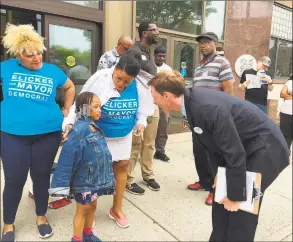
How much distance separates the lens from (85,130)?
2.01 meters

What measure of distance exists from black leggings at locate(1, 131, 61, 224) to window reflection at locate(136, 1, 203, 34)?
3721 mm

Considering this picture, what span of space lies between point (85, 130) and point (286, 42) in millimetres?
9442

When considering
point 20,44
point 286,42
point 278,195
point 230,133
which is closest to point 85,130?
point 20,44

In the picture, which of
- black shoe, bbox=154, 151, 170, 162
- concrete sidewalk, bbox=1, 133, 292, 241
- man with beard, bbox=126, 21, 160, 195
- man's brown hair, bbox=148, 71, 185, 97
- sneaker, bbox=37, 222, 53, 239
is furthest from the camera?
black shoe, bbox=154, 151, 170, 162

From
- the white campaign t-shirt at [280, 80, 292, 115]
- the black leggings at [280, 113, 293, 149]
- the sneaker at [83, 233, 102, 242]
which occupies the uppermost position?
the white campaign t-shirt at [280, 80, 292, 115]

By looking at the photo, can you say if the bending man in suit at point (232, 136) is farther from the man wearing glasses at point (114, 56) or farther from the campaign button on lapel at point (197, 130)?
the man wearing glasses at point (114, 56)

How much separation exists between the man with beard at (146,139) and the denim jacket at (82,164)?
41.7 inches

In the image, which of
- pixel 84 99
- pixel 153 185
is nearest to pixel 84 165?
pixel 84 99

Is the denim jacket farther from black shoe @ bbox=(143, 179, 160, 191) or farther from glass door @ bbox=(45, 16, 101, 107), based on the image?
glass door @ bbox=(45, 16, 101, 107)

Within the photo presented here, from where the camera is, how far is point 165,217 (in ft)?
9.50

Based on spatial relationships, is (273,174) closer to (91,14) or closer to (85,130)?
(85,130)

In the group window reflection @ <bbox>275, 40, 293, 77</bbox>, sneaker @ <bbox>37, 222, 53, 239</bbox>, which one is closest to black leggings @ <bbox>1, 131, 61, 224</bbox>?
sneaker @ <bbox>37, 222, 53, 239</bbox>

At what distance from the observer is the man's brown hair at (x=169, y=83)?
5.79ft

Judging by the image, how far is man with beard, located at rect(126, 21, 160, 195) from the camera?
10.4 ft
